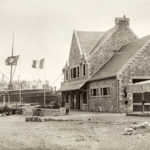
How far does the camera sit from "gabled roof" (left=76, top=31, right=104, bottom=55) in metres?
45.9

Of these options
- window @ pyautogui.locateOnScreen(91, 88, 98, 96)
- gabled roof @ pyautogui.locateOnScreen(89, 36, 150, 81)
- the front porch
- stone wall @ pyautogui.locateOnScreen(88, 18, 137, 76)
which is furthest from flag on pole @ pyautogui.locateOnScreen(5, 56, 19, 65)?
window @ pyautogui.locateOnScreen(91, 88, 98, 96)

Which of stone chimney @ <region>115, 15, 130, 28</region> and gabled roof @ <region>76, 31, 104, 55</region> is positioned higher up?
stone chimney @ <region>115, 15, 130, 28</region>

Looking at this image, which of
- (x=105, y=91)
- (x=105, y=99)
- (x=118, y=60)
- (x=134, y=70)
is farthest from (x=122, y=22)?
(x=105, y=99)

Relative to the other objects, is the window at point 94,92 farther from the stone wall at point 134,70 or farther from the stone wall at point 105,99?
the stone wall at point 134,70

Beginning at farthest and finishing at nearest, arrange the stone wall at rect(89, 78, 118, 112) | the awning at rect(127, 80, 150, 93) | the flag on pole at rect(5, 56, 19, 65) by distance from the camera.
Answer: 1. the flag on pole at rect(5, 56, 19, 65)
2. the stone wall at rect(89, 78, 118, 112)
3. the awning at rect(127, 80, 150, 93)

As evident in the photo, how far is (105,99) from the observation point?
38781 mm

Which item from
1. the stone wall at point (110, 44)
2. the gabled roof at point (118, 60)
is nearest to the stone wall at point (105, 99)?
the gabled roof at point (118, 60)

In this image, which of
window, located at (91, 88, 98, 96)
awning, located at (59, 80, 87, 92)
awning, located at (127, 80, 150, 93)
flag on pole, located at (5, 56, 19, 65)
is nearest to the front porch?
awning, located at (59, 80, 87, 92)

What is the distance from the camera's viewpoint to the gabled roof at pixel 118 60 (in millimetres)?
37781

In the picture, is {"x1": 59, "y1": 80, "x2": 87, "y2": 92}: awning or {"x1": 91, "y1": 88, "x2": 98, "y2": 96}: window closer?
{"x1": 91, "y1": 88, "x2": 98, "y2": 96}: window

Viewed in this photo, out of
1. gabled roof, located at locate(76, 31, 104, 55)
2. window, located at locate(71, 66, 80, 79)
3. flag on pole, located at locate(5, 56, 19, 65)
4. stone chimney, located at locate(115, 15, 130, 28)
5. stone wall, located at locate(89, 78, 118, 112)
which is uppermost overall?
stone chimney, located at locate(115, 15, 130, 28)

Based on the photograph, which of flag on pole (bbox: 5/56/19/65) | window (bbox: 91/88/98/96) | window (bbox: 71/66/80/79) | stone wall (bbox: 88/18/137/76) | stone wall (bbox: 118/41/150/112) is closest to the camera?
stone wall (bbox: 118/41/150/112)

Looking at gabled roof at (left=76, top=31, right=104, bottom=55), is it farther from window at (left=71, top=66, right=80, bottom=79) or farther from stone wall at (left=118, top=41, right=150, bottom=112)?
stone wall at (left=118, top=41, right=150, bottom=112)

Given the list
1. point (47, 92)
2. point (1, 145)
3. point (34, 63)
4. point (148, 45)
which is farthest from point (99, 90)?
point (47, 92)
